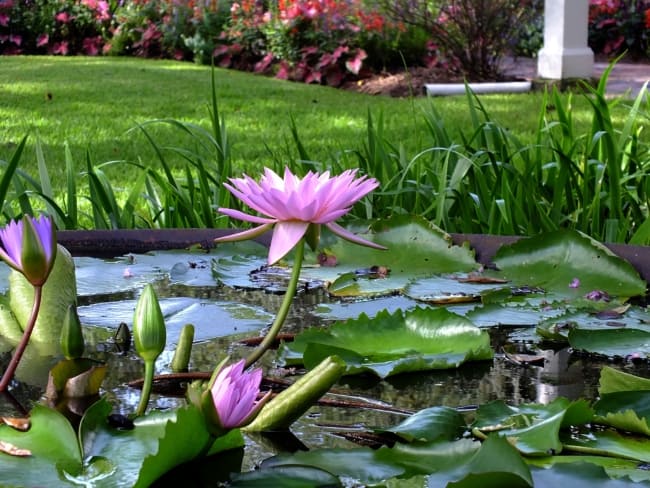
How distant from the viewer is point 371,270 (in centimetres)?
172

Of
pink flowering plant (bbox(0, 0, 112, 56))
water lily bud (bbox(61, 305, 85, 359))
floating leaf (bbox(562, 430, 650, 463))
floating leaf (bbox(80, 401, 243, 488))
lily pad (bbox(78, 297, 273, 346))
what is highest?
pink flowering plant (bbox(0, 0, 112, 56))

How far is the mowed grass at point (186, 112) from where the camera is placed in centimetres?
484

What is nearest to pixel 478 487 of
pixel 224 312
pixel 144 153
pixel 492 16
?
pixel 224 312

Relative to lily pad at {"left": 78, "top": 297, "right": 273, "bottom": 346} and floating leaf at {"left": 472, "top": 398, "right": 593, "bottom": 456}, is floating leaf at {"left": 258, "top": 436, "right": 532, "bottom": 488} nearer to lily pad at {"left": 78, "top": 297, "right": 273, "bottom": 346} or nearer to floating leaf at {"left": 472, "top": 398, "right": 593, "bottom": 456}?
floating leaf at {"left": 472, "top": 398, "right": 593, "bottom": 456}

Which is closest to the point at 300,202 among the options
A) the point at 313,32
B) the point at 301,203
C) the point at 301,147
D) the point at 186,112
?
the point at 301,203

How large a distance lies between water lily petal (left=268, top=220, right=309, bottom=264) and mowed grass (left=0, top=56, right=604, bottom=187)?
304 cm

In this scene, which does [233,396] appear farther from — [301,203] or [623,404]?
[623,404]

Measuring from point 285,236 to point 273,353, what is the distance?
17.0 inches

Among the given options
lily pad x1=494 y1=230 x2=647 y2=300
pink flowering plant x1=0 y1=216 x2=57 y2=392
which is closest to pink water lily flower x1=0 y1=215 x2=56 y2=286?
pink flowering plant x1=0 y1=216 x2=57 y2=392

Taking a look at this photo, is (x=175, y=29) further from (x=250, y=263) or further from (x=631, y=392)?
(x=631, y=392)

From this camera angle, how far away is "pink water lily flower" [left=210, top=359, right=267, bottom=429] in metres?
0.76

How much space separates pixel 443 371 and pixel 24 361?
20.5 inches

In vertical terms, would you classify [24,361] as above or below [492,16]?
below

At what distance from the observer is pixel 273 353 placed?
4.21 ft
